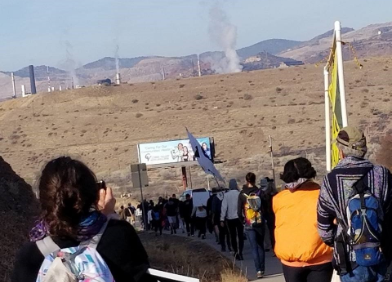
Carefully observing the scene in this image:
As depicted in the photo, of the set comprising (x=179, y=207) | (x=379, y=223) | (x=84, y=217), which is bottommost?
(x=179, y=207)

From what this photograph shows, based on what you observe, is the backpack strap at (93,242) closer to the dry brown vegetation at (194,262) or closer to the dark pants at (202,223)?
the dry brown vegetation at (194,262)

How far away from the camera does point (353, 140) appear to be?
6.62 meters

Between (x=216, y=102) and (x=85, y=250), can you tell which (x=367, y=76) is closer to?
(x=216, y=102)

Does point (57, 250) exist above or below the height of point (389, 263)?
above

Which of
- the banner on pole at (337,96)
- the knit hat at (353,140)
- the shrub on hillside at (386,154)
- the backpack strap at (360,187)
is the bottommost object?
the shrub on hillside at (386,154)

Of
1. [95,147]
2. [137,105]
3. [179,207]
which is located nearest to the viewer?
[179,207]

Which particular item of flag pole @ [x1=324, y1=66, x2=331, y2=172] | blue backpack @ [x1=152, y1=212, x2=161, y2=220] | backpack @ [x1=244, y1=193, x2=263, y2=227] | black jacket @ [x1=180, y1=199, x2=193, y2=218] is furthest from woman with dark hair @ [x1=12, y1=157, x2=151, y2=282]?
blue backpack @ [x1=152, y1=212, x2=161, y2=220]

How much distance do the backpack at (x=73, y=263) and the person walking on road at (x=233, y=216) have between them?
12.9 meters

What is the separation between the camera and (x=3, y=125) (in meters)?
113

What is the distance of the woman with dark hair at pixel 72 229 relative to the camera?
3.97 m

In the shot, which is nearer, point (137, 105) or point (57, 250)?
point (57, 250)

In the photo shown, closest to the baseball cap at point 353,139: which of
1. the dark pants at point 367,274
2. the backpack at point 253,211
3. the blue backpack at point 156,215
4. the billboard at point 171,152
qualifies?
the dark pants at point 367,274

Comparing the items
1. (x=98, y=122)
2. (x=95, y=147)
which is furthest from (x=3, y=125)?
(x=95, y=147)

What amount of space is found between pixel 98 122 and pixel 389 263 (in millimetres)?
102263
